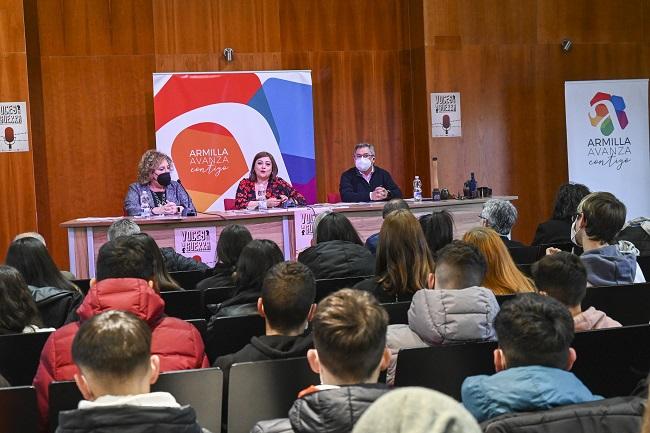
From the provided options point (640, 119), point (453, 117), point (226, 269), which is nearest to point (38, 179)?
point (453, 117)

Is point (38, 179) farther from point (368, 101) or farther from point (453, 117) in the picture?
point (453, 117)

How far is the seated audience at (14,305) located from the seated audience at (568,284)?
1902 millimetres

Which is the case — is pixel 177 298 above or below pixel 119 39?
below

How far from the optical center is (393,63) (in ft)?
36.1

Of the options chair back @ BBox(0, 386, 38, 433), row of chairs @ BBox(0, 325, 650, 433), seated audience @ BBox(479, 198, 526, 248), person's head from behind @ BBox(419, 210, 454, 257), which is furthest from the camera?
seated audience @ BBox(479, 198, 526, 248)

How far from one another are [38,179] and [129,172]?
92 centimetres

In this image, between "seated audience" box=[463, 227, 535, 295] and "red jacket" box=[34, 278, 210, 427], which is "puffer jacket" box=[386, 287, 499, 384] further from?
"seated audience" box=[463, 227, 535, 295]

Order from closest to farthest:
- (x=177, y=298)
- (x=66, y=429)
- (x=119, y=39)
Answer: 1. (x=66, y=429)
2. (x=177, y=298)
3. (x=119, y=39)

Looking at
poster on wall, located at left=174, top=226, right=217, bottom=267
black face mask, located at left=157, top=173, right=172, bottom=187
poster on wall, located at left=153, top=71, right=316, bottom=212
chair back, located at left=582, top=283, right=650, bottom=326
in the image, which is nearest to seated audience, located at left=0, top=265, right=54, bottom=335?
chair back, located at left=582, top=283, right=650, bottom=326

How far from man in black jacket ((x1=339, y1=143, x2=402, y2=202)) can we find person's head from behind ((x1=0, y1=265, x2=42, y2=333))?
556 cm

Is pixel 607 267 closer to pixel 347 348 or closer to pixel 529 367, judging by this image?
pixel 529 367

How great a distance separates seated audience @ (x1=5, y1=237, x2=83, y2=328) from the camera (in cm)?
439

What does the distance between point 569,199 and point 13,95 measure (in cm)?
556

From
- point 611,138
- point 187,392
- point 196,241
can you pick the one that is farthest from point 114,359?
point 611,138
